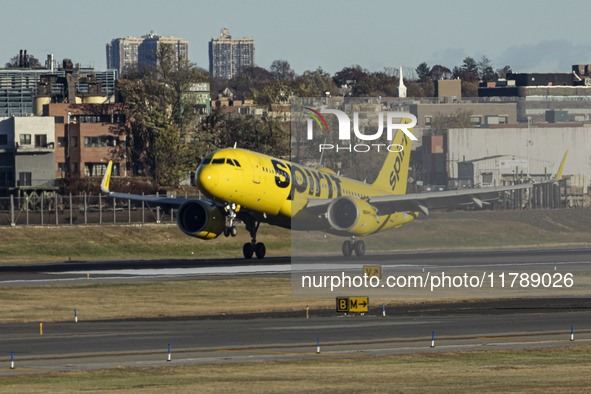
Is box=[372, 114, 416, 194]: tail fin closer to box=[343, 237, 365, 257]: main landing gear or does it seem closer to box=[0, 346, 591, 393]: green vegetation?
box=[343, 237, 365, 257]: main landing gear

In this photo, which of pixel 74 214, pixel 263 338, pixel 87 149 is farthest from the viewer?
pixel 87 149

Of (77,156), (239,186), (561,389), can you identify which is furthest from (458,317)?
(77,156)

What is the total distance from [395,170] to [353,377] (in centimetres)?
5656

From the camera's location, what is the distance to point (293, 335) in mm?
39594

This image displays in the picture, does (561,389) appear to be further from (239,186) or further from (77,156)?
(77,156)

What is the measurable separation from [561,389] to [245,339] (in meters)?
13.1

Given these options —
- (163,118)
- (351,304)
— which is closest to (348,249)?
(351,304)

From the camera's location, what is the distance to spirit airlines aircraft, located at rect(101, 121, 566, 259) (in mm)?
64812

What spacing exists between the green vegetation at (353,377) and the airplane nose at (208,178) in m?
30.8

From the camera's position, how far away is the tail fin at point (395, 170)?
8481 centimetres

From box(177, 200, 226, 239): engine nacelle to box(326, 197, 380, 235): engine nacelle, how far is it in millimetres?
6906

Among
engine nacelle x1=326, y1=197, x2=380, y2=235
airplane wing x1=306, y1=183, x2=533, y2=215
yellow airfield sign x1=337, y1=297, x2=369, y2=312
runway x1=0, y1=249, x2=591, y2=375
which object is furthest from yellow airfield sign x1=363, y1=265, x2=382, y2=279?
airplane wing x1=306, y1=183, x2=533, y2=215

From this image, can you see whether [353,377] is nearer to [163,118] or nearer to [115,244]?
[115,244]

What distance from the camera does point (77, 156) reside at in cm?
15550
